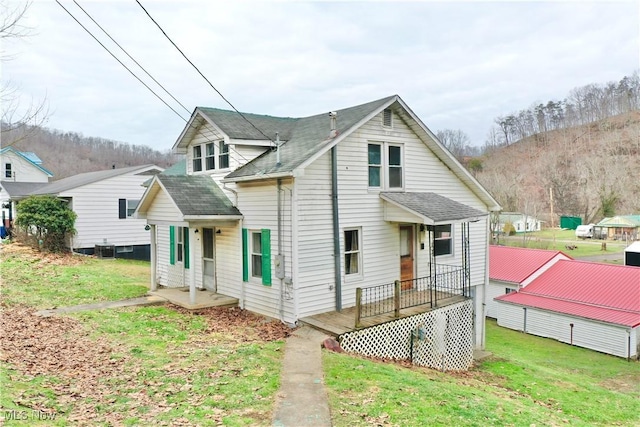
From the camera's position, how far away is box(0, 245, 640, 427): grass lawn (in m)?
5.68

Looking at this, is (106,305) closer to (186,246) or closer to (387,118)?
(186,246)

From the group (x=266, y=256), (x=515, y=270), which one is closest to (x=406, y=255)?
(x=266, y=256)

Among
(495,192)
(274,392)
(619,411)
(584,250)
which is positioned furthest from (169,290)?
(495,192)

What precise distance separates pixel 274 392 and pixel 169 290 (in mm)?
9022

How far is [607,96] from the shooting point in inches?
3937

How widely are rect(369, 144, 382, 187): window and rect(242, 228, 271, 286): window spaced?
349 centimetres

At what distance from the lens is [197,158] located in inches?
583

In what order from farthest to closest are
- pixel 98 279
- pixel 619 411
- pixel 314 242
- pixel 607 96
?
1. pixel 607 96
2. pixel 98 279
3. pixel 314 242
4. pixel 619 411

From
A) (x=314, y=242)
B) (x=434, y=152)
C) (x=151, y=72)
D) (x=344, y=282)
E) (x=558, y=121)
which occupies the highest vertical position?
(x=558, y=121)

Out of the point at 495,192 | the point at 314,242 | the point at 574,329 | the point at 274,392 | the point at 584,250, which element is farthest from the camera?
the point at 495,192

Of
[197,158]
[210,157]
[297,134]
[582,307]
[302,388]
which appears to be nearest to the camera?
[302,388]

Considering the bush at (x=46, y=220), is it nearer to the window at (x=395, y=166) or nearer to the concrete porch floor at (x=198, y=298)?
the concrete porch floor at (x=198, y=298)

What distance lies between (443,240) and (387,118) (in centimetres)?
469

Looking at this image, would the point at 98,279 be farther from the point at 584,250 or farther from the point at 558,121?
the point at 558,121
